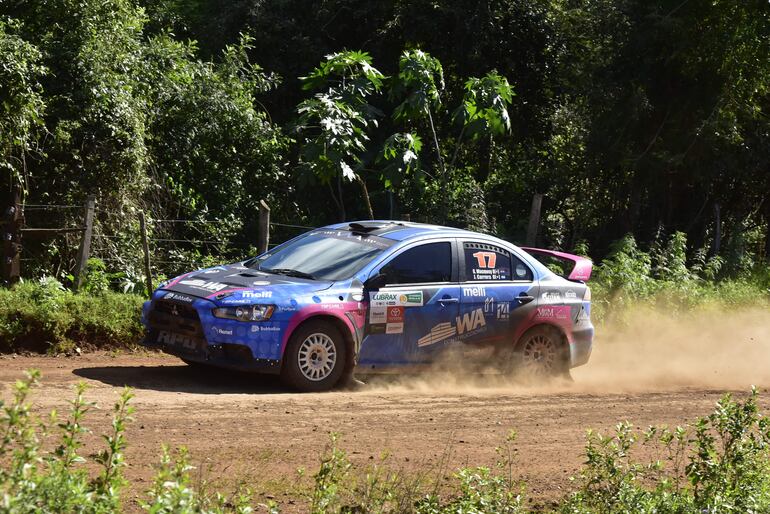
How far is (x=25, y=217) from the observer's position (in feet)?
47.3

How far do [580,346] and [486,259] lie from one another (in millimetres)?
1642

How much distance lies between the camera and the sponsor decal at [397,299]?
411 inches

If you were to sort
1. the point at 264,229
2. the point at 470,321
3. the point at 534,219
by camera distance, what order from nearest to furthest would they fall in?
the point at 470,321 → the point at 264,229 → the point at 534,219

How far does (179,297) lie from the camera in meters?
10.1

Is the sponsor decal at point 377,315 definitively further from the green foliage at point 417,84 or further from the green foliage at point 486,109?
the green foliage at point 486,109

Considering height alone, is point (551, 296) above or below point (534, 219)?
below

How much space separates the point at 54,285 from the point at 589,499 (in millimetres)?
7904

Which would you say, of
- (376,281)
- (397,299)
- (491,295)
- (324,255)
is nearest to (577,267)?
Result: (491,295)

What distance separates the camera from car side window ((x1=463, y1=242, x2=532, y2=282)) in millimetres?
11266

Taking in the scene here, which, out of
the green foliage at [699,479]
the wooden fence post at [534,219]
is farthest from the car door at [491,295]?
the wooden fence post at [534,219]

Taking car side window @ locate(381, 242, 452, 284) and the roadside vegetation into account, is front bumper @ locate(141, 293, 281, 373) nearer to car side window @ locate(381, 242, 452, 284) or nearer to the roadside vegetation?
car side window @ locate(381, 242, 452, 284)

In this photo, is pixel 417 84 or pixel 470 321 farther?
pixel 417 84

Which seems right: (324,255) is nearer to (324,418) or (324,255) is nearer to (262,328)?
(262,328)

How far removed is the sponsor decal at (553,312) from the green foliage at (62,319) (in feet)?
15.7
